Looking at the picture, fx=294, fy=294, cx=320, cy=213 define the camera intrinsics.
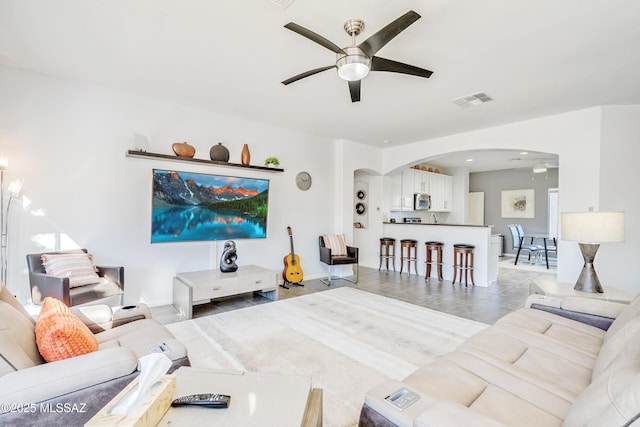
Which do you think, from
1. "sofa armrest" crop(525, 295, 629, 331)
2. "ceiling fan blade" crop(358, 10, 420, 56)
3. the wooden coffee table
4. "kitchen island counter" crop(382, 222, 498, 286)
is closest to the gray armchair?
the wooden coffee table

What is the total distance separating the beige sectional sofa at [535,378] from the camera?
878 mm

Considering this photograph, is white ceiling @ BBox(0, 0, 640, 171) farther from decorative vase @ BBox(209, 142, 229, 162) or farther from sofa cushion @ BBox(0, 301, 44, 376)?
sofa cushion @ BBox(0, 301, 44, 376)

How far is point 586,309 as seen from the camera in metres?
2.09

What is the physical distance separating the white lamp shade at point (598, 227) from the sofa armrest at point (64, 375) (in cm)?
353

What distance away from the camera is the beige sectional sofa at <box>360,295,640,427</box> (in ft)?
2.88

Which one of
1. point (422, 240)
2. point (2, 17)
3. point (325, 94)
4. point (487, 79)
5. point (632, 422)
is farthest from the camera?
point (422, 240)

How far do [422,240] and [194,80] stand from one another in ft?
16.6

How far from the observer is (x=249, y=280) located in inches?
154

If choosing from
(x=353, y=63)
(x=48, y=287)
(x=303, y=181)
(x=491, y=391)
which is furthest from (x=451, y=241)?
(x=48, y=287)

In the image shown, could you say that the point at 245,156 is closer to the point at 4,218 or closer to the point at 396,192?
the point at 4,218

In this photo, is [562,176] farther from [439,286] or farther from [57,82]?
[57,82]

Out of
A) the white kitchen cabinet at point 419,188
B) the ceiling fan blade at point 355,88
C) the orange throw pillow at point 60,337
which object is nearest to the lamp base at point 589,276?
the ceiling fan blade at point 355,88

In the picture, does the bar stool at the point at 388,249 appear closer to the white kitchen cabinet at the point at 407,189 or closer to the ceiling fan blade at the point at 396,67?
the white kitchen cabinet at the point at 407,189

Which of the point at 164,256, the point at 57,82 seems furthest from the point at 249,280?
the point at 57,82
